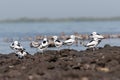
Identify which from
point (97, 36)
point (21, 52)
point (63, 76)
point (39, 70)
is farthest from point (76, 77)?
point (97, 36)

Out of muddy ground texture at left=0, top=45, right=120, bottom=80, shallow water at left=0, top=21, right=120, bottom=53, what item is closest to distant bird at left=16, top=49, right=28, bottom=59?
muddy ground texture at left=0, top=45, right=120, bottom=80

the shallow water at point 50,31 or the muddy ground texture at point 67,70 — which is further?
the shallow water at point 50,31

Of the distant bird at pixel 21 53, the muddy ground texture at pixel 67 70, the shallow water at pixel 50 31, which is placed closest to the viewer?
the muddy ground texture at pixel 67 70

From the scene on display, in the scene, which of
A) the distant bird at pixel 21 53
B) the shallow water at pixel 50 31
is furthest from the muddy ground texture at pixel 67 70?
the shallow water at pixel 50 31

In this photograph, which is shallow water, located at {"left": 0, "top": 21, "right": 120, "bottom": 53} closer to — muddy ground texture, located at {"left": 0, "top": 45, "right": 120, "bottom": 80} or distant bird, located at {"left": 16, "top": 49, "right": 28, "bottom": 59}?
distant bird, located at {"left": 16, "top": 49, "right": 28, "bottom": 59}

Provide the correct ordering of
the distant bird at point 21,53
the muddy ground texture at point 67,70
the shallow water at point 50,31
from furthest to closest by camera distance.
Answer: the shallow water at point 50,31 → the distant bird at point 21,53 → the muddy ground texture at point 67,70

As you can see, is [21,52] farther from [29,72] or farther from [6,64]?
[29,72]

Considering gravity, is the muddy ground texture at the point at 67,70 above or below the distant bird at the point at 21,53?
above

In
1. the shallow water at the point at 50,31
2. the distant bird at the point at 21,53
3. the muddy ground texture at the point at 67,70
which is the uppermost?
the muddy ground texture at the point at 67,70

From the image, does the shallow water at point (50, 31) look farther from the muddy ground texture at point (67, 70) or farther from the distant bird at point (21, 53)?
the muddy ground texture at point (67, 70)

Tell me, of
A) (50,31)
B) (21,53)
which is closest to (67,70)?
(21,53)

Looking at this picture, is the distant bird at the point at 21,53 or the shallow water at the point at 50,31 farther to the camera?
the shallow water at the point at 50,31

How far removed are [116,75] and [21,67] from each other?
13.6 ft

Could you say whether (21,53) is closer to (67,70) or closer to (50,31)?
(67,70)
